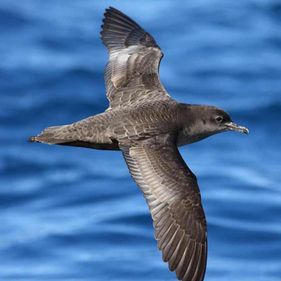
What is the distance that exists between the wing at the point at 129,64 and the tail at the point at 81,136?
31.6 inches

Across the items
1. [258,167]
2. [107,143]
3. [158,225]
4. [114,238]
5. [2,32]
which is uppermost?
[2,32]

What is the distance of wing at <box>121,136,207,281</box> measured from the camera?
12.7 m

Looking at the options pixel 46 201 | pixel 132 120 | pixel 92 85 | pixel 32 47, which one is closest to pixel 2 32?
pixel 32 47

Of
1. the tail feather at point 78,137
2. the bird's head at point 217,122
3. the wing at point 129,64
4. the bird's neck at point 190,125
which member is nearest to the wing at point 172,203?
the tail feather at point 78,137

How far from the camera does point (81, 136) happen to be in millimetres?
13320

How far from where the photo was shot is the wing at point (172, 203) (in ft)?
41.6

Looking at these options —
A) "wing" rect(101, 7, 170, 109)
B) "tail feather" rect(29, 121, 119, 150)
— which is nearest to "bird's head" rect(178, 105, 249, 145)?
"wing" rect(101, 7, 170, 109)

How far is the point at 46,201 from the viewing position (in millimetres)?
19500

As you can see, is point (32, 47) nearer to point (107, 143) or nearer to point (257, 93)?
point (257, 93)

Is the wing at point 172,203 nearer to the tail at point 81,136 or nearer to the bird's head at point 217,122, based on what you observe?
the tail at point 81,136

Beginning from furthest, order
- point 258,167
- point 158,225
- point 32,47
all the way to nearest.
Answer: point 32,47 → point 258,167 → point 158,225

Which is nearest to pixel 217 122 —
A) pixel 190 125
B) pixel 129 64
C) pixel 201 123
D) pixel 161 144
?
pixel 201 123

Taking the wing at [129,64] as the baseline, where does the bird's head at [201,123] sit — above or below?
below

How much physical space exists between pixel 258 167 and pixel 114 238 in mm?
2515
